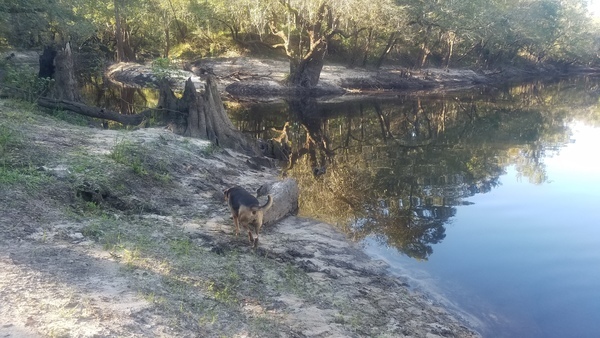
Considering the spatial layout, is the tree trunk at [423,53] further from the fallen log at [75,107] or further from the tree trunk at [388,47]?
the fallen log at [75,107]

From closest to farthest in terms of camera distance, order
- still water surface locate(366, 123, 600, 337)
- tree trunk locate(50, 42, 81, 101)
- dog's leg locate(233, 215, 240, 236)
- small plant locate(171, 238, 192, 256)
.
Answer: small plant locate(171, 238, 192, 256) < still water surface locate(366, 123, 600, 337) < dog's leg locate(233, 215, 240, 236) < tree trunk locate(50, 42, 81, 101)

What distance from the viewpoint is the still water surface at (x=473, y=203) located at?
8.62 m

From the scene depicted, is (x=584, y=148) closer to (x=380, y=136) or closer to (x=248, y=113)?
(x=380, y=136)


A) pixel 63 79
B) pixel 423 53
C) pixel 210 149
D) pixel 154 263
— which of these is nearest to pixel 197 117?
pixel 210 149

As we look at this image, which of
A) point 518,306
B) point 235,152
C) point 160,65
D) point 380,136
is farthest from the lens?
point 380,136

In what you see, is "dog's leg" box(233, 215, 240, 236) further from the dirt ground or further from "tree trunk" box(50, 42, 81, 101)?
"tree trunk" box(50, 42, 81, 101)

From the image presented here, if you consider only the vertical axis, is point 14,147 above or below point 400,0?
below

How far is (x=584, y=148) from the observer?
21.6 meters

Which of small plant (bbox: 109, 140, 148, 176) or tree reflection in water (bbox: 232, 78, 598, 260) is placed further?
tree reflection in water (bbox: 232, 78, 598, 260)

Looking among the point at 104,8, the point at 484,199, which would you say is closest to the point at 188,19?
the point at 104,8

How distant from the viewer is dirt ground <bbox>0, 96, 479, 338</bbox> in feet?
16.6

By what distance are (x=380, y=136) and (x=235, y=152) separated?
10118 millimetres

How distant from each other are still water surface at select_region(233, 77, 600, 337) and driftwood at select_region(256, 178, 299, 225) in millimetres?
773

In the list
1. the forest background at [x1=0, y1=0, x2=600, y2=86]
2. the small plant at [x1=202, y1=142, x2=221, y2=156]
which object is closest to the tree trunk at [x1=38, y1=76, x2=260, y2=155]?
the small plant at [x1=202, y1=142, x2=221, y2=156]
